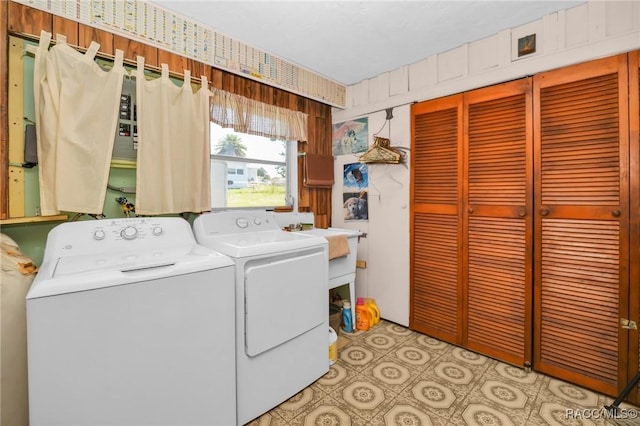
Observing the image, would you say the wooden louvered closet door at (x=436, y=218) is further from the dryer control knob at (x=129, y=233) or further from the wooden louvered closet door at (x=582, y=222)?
the dryer control knob at (x=129, y=233)

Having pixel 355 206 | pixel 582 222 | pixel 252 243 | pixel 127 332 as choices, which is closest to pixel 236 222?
pixel 252 243

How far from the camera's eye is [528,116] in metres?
2.01

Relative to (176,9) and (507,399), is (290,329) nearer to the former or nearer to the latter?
(507,399)

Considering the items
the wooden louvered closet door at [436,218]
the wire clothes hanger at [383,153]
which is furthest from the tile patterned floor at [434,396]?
the wire clothes hanger at [383,153]

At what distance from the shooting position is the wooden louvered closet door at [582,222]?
1.72 meters

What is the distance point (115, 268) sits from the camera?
1244 mm

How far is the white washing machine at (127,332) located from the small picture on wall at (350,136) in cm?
197

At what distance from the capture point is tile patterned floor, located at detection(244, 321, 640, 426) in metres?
1.61

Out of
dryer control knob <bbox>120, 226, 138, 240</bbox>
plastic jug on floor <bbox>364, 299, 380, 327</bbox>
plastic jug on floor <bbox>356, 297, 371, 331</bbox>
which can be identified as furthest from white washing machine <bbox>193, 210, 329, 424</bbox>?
plastic jug on floor <bbox>364, 299, 380, 327</bbox>

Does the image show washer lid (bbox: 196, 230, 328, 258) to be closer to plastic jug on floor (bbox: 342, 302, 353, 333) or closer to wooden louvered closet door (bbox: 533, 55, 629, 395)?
plastic jug on floor (bbox: 342, 302, 353, 333)

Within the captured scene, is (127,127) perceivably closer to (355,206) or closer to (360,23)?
(360,23)

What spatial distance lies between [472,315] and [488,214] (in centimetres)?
80

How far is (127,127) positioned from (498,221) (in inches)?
104

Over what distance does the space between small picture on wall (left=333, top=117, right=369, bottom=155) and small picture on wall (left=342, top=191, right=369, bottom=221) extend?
453 millimetres
